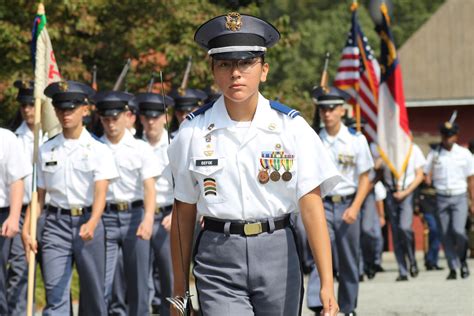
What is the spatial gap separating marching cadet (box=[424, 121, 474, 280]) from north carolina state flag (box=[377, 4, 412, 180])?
2160 millimetres

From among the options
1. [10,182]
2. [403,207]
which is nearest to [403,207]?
[403,207]

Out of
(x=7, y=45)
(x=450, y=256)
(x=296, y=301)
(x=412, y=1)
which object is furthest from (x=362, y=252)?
(x=412, y=1)

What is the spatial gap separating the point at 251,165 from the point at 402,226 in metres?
12.0

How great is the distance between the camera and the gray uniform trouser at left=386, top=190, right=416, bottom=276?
18.0 m

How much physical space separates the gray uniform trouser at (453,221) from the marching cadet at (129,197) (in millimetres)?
7417

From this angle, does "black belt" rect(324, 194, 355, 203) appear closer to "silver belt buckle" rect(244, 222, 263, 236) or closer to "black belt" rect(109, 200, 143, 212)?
"black belt" rect(109, 200, 143, 212)

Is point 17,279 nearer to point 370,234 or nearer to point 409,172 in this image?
point 370,234

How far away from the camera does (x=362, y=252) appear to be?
19422 mm

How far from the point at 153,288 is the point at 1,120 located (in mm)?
4694

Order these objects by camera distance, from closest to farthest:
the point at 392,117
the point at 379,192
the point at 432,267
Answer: the point at 392,117 < the point at 432,267 < the point at 379,192

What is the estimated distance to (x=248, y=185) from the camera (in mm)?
6359

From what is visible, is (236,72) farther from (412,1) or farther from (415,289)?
(412,1)

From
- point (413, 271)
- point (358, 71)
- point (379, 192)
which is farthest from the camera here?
point (379, 192)

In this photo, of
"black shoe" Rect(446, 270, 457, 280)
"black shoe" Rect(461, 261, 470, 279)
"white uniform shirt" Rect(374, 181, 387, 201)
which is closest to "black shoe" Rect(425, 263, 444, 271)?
"white uniform shirt" Rect(374, 181, 387, 201)
